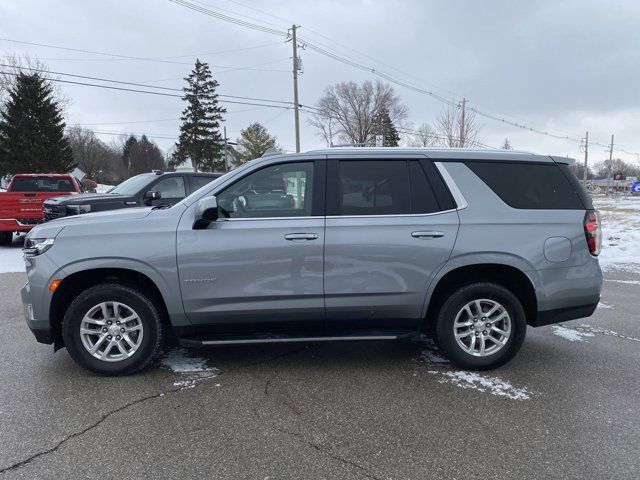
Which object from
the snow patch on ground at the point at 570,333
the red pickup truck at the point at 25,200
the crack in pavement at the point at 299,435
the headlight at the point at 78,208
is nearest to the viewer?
the crack in pavement at the point at 299,435

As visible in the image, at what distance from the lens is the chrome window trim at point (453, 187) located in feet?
13.0

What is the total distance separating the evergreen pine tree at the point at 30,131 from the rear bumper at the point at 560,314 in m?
40.1

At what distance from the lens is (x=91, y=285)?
154 inches

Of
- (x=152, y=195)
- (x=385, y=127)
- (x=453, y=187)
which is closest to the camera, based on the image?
(x=453, y=187)

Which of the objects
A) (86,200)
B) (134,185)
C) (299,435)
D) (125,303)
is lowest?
(299,435)

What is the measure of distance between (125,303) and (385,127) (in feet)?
182

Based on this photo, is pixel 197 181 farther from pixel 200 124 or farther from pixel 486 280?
pixel 200 124

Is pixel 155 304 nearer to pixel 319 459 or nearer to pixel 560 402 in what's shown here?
pixel 319 459

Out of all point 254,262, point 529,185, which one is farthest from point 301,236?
point 529,185

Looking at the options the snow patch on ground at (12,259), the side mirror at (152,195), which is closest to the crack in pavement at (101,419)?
the side mirror at (152,195)

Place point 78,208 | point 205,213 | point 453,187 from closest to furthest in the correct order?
point 205,213 → point 453,187 → point 78,208

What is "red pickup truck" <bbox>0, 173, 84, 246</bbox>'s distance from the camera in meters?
11.5

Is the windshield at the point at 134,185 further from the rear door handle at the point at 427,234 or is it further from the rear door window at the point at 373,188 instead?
the rear door handle at the point at 427,234

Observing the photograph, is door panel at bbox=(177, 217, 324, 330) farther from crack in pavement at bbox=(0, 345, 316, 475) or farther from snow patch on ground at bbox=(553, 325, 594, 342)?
snow patch on ground at bbox=(553, 325, 594, 342)
